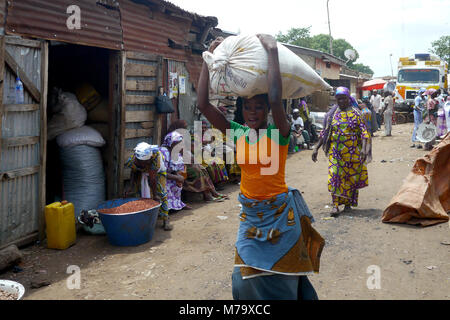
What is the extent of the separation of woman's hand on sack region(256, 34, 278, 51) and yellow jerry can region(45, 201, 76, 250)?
3.76 m

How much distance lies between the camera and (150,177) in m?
5.77

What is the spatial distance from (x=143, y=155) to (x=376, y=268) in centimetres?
313

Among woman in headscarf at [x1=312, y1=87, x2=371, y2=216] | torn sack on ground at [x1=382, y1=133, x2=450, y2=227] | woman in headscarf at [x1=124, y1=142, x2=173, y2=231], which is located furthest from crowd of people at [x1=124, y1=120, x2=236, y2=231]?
torn sack on ground at [x1=382, y1=133, x2=450, y2=227]

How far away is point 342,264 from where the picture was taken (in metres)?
4.43

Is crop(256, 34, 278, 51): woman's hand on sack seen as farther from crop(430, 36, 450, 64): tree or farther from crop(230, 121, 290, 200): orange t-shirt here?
crop(430, 36, 450, 64): tree

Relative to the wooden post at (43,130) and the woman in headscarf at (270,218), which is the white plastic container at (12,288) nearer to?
the wooden post at (43,130)

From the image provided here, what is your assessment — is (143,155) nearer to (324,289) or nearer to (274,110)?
(324,289)

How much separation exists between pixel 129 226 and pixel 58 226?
851 millimetres

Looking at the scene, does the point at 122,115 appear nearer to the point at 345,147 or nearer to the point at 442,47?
the point at 345,147

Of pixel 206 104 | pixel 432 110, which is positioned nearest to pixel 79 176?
pixel 206 104

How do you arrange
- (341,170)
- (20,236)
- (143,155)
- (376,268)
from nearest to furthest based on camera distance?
(376,268) → (20,236) → (143,155) → (341,170)
